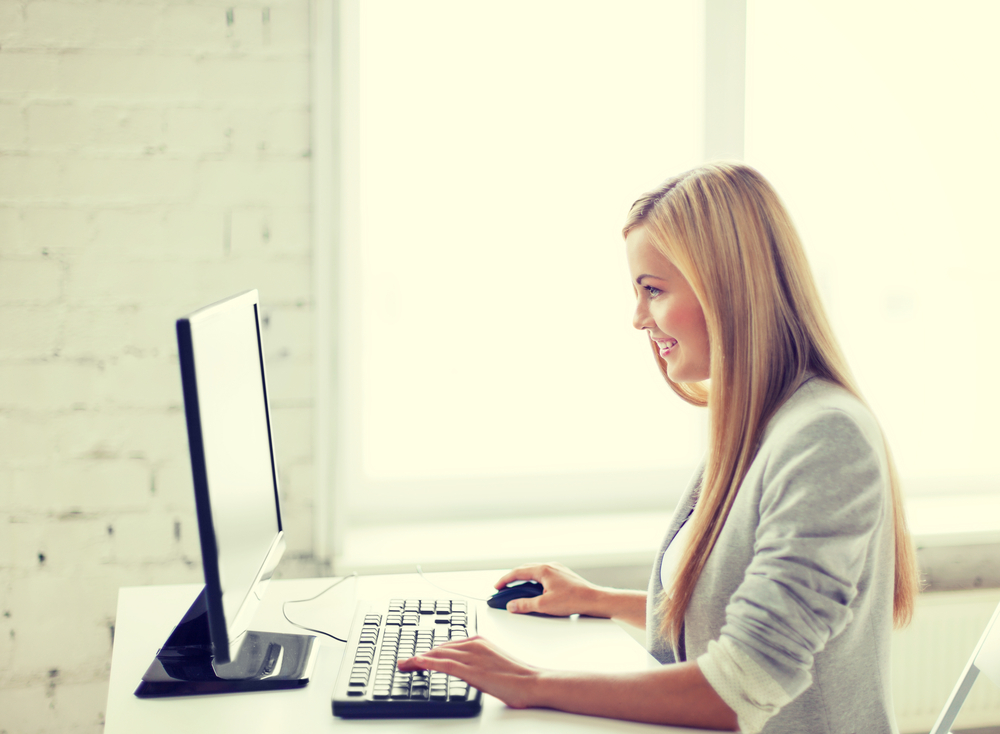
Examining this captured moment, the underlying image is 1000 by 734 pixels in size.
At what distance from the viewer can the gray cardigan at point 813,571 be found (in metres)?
0.77

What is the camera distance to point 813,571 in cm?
77

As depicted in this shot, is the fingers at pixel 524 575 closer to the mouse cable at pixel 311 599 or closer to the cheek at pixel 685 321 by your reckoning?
the mouse cable at pixel 311 599

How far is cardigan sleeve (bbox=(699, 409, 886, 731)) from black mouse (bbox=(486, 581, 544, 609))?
403mm

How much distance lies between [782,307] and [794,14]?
4.39 ft

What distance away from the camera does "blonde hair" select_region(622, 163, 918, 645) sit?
94cm

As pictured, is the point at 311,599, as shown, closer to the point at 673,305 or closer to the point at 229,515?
the point at 229,515

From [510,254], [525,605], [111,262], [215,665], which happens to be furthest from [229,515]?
[510,254]

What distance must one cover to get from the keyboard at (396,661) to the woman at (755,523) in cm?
2

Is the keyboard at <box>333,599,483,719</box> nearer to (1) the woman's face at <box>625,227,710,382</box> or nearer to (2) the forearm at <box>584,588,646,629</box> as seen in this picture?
(2) the forearm at <box>584,588,646,629</box>

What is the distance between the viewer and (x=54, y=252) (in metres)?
1.47

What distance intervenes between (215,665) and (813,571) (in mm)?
683

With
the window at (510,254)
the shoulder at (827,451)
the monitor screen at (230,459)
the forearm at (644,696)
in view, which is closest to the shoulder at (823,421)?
the shoulder at (827,451)

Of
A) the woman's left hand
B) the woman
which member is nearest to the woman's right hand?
the woman

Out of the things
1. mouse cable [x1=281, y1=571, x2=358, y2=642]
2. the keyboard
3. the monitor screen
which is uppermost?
the monitor screen
